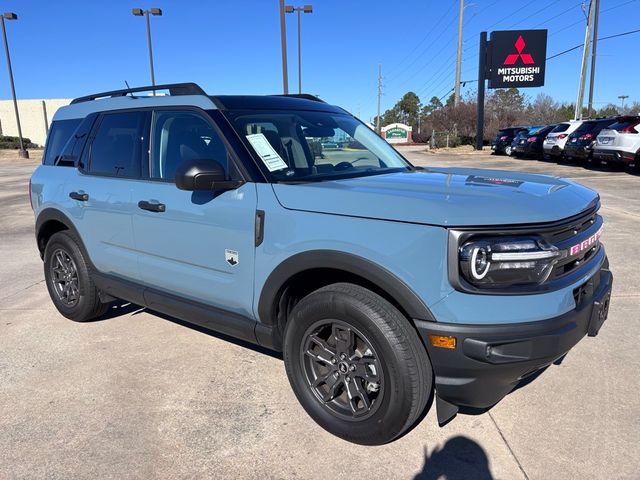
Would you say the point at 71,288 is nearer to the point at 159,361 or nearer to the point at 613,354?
the point at 159,361

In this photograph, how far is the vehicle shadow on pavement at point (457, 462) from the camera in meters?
2.53

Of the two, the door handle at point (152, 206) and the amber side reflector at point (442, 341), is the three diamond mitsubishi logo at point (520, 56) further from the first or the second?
the amber side reflector at point (442, 341)

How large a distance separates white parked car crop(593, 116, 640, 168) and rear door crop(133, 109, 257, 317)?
14.7m

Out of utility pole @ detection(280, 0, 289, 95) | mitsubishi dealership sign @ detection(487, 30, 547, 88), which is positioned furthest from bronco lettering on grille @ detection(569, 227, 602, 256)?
mitsubishi dealership sign @ detection(487, 30, 547, 88)

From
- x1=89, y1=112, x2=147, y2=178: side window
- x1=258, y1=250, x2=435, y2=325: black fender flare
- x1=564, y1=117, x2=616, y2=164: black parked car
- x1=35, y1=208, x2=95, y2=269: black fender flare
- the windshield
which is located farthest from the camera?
x1=564, y1=117, x2=616, y2=164: black parked car

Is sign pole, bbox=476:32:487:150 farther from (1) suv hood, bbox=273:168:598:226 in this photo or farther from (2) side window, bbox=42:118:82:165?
(1) suv hood, bbox=273:168:598:226

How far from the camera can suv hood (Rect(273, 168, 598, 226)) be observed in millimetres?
2320

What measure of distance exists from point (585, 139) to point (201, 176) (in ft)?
57.9

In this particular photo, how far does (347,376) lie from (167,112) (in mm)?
2177

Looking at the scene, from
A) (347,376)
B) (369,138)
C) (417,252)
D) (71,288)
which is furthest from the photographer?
(71,288)

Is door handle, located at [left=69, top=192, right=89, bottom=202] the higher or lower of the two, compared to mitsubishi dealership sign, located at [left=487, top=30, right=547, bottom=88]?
lower

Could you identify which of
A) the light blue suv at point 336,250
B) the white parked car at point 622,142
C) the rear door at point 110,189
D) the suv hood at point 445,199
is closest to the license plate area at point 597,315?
the light blue suv at point 336,250

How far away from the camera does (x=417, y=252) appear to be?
2350mm

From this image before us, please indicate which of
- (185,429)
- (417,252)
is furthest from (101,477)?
(417,252)
